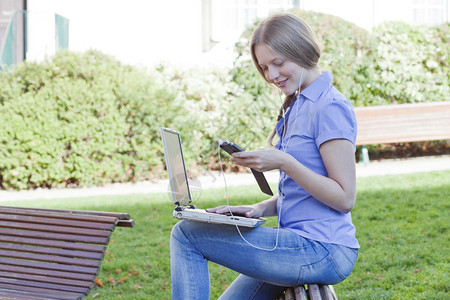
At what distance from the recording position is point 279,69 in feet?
8.05

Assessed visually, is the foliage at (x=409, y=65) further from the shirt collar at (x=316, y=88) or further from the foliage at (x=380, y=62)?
the shirt collar at (x=316, y=88)

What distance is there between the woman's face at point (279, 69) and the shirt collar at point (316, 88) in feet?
0.23

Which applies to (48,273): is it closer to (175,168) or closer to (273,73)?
(175,168)

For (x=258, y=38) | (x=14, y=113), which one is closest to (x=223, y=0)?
(x=14, y=113)

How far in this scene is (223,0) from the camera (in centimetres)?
1227

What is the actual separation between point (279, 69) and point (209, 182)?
6559 mm

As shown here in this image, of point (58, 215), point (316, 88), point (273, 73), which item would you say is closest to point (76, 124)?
point (58, 215)

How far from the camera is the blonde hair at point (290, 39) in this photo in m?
2.39

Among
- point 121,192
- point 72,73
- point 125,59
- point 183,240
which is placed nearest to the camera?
point 183,240

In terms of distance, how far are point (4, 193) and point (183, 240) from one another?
6922 millimetres

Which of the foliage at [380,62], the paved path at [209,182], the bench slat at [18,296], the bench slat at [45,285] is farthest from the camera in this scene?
the foliage at [380,62]

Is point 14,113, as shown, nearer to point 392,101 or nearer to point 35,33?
point 35,33

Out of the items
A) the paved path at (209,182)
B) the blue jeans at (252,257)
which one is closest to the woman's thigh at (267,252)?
the blue jeans at (252,257)

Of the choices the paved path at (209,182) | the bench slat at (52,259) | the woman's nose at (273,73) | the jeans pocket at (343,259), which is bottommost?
the paved path at (209,182)
